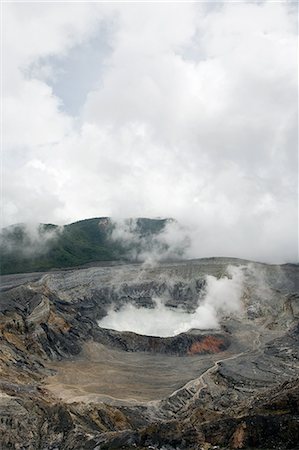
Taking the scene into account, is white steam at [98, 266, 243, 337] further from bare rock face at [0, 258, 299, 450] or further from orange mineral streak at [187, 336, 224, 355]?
orange mineral streak at [187, 336, 224, 355]

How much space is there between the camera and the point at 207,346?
114875 mm

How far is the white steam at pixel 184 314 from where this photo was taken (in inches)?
5430

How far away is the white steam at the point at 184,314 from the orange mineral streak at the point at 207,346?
1645cm

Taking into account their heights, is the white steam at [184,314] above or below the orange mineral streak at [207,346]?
above

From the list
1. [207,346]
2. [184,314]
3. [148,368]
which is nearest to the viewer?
[148,368]

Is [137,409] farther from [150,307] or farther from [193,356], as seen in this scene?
[150,307]

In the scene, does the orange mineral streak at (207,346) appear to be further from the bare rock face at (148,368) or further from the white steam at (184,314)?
the white steam at (184,314)

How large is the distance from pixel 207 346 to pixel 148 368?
21445 millimetres

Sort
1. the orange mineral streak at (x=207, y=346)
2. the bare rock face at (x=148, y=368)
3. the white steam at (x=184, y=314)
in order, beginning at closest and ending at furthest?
the bare rock face at (x=148, y=368)
the orange mineral streak at (x=207, y=346)
the white steam at (x=184, y=314)

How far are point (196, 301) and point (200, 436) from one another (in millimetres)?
116709

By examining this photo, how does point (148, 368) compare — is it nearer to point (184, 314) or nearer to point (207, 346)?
point (207, 346)

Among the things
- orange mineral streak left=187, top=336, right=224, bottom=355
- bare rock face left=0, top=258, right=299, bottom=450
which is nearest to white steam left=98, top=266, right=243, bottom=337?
bare rock face left=0, top=258, right=299, bottom=450

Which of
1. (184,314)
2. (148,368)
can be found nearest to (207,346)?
(148,368)

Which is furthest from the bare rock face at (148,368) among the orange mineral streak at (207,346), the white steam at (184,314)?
the white steam at (184,314)
